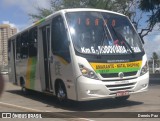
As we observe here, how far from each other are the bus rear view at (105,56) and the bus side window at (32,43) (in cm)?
336

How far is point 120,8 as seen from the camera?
3981 centimetres

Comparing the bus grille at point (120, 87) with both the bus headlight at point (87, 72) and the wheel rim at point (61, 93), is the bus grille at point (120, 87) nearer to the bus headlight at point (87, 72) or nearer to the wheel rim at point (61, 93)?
the bus headlight at point (87, 72)

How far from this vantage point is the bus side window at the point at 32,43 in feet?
45.0

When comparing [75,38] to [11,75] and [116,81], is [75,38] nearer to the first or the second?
[116,81]

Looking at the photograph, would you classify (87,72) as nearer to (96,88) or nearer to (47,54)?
(96,88)

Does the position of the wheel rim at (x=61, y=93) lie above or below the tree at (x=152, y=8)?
below

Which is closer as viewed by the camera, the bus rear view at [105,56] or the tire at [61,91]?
the bus rear view at [105,56]

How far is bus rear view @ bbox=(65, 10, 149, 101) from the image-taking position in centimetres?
972

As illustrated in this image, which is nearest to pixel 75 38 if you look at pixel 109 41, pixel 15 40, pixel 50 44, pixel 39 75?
pixel 109 41

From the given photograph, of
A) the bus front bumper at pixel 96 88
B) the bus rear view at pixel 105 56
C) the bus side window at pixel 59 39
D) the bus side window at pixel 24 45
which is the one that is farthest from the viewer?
the bus side window at pixel 24 45

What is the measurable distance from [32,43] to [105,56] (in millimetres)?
4790

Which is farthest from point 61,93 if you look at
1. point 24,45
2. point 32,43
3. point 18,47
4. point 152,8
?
point 152,8

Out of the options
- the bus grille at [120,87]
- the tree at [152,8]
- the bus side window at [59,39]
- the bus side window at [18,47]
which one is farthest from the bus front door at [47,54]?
the tree at [152,8]

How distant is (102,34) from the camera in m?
10.5
